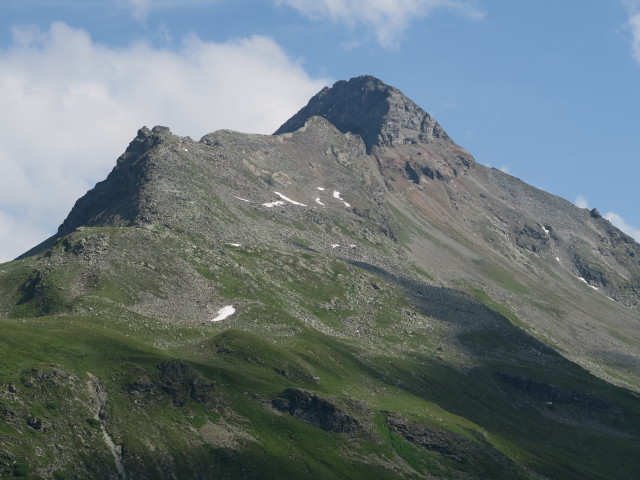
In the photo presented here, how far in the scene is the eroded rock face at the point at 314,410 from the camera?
168875mm

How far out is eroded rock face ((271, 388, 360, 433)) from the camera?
16888 centimetres

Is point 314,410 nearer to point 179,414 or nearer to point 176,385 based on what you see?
point 176,385

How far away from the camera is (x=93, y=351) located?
160750 mm

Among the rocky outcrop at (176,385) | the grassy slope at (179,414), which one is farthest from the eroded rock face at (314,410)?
the rocky outcrop at (176,385)

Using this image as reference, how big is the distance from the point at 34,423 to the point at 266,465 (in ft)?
130

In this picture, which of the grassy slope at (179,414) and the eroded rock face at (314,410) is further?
the eroded rock face at (314,410)

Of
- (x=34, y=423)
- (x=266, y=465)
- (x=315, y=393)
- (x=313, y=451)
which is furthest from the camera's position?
(x=315, y=393)

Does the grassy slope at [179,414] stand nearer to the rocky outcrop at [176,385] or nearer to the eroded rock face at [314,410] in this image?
the rocky outcrop at [176,385]

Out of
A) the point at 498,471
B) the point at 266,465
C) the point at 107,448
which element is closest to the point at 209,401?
the point at 266,465

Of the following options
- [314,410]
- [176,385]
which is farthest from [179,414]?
[314,410]

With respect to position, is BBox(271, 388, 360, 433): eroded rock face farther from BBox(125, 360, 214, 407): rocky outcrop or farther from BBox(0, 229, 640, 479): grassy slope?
BBox(125, 360, 214, 407): rocky outcrop

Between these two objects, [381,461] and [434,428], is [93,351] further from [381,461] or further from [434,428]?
[434,428]

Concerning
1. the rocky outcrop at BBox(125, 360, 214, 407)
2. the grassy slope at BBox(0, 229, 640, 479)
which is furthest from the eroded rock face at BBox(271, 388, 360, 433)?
the rocky outcrop at BBox(125, 360, 214, 407)

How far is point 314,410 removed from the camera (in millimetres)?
170750
